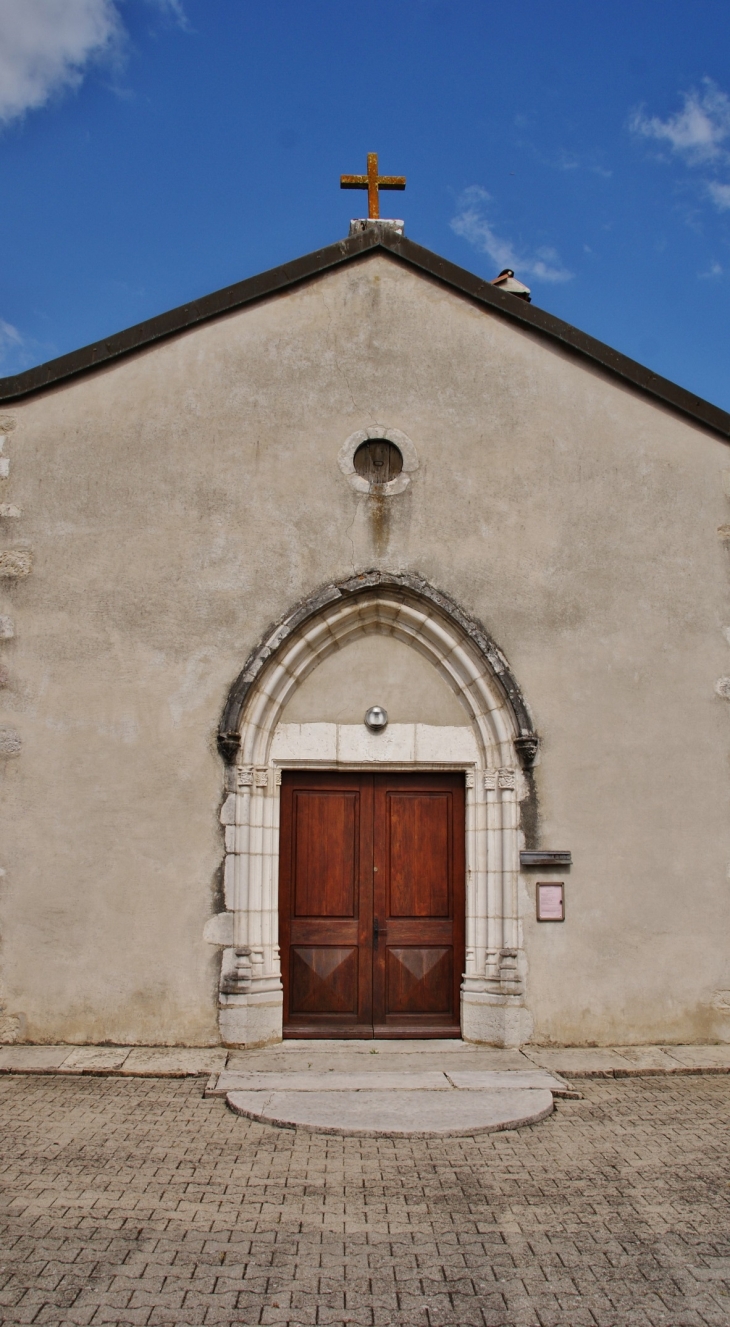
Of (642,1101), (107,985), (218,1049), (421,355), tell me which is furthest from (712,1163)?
(421,355)

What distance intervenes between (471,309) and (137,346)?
2.49 meters

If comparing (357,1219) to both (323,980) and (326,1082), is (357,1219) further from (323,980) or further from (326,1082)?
(323,980)

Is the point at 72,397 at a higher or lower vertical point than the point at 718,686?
higher

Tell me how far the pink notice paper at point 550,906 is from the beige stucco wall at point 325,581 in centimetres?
10

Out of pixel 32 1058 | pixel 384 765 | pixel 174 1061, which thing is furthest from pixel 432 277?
pixel 32 1058

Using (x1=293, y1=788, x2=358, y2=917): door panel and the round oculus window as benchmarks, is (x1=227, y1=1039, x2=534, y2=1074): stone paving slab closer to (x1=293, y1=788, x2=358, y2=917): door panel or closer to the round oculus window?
(x1=293, y1=788, x2=358, y2=917): door panel

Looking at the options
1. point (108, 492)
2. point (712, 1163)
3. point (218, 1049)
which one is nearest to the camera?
point (712, 1163)

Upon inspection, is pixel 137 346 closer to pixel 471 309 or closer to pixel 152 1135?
pixel 471 309

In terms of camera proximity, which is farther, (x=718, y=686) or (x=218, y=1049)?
(x=718, y=686)

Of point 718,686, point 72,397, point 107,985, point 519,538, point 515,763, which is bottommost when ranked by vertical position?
point 107,985

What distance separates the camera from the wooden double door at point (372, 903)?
23.0 ft

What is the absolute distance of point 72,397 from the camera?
7.15 m

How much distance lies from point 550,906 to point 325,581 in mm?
2736

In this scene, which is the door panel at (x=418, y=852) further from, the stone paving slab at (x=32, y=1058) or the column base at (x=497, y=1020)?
the stone paving slab at (x=32, y=1058)
